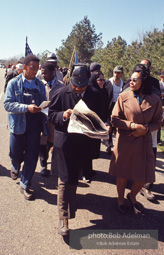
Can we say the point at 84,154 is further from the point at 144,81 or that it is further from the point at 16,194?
the point at 16,194

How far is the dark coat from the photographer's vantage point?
3.00 meters

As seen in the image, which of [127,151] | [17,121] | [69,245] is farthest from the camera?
[17,121]

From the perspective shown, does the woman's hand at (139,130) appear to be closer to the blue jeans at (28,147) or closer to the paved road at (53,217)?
the paved road at (53,217)

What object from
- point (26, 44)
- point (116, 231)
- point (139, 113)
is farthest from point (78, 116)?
point (26, 44)

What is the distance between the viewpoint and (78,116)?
8.86 ft

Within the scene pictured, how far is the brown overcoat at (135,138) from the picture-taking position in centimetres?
336

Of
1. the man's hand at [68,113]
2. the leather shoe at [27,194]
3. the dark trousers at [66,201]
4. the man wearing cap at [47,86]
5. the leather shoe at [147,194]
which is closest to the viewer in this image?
the man's hand at [68,113]

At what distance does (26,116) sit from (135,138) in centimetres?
168

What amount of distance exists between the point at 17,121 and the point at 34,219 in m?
1.44

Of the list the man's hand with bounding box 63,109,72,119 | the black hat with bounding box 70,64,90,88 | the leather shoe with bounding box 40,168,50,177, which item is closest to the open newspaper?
the man's hand with bounding box 63,109,72,119

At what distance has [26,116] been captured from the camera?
3.87m

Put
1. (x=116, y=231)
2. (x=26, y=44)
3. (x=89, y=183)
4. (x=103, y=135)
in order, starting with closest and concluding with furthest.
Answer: (x=103, y=135)
(x=116, y=231)
(x=89, y=183)
(x=26, y=44)

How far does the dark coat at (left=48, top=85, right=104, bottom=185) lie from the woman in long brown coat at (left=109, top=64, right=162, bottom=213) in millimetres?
494

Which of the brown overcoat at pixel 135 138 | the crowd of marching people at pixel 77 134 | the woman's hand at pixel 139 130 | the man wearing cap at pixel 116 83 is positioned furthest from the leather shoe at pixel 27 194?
the man wearing cap at pixel 116 83
